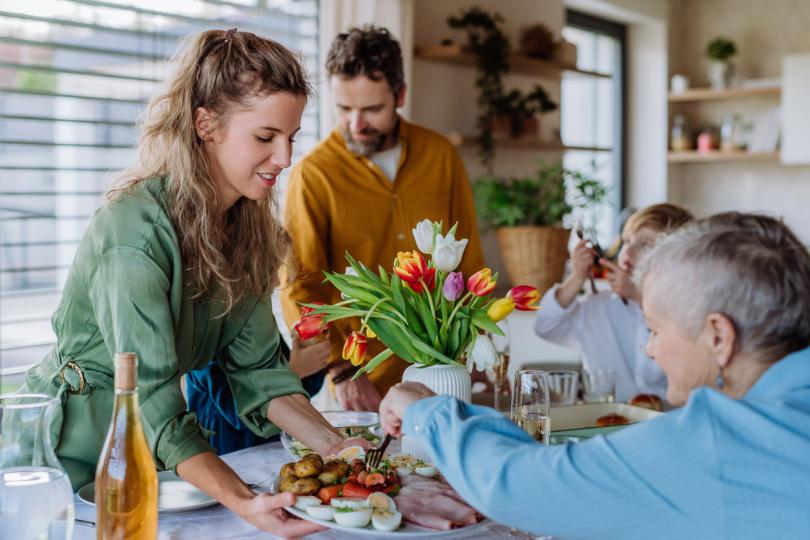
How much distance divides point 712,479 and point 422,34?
3.41m

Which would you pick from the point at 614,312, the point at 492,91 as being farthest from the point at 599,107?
the point at 614,312

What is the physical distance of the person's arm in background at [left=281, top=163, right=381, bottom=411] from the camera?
7.88 feet

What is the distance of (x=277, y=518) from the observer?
124cm

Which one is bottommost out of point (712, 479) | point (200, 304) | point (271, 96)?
point (712, 479)

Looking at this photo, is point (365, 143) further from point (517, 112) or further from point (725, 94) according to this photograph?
point (725, 94)

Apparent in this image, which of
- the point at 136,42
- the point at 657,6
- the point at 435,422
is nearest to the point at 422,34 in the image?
the point at 136,42

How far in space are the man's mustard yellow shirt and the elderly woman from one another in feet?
4.50

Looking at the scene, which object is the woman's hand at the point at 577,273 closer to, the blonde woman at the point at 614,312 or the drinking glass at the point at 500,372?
the blonde woman at the point at 614,312

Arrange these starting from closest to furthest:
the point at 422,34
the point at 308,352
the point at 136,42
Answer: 1. the point at 308,352
2. the point at 136,42
3. the point at 422,34

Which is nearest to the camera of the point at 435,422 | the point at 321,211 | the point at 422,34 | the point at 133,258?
the point at 435,422

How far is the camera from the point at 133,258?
1360 mm

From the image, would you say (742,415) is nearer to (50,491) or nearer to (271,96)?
(50,491)

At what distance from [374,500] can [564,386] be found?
2.99ft

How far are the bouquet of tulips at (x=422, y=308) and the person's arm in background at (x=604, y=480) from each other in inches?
20.0
